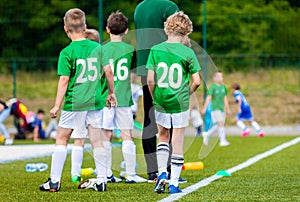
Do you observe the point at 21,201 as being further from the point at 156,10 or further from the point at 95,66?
the point at 156,10

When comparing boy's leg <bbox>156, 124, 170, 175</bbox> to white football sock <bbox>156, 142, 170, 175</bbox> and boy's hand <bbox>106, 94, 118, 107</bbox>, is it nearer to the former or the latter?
white football sock <bbox>156, 142, 170, 175</bbox>

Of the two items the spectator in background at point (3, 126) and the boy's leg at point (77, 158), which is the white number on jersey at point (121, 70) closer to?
the boy's leg at point (77, 158)

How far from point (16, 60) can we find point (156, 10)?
52.6ft

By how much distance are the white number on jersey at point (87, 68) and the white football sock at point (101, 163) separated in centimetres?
76

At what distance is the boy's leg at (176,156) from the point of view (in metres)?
7.71

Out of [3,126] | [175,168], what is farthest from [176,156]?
[3,126]

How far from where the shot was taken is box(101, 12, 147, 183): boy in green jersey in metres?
9.09

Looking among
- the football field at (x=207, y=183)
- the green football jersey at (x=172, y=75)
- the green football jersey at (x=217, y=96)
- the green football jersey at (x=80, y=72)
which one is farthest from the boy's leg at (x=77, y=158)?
the green football jersey at (x=217, y=96)

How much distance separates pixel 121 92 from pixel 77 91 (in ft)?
3.46

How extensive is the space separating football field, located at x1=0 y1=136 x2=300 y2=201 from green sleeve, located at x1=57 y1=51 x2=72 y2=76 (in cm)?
120

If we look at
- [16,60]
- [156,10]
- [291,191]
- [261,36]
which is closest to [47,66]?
[16,60]

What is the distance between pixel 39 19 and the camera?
86.9 ft

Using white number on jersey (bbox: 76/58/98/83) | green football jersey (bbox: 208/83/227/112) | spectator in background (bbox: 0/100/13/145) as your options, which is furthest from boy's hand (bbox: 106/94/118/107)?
spectator in background (bbox: 0/100/13/145)

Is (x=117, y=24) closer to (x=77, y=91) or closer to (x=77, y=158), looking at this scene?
(x=77, y=91)
